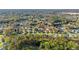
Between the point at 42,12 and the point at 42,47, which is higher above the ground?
the point at 42,12
